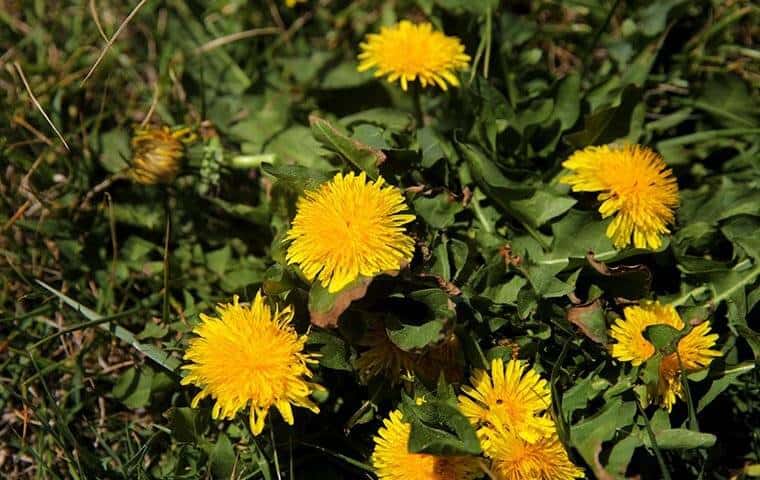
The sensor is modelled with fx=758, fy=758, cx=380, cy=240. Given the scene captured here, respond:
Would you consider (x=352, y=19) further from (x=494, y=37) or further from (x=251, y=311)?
(x=251, y=311)

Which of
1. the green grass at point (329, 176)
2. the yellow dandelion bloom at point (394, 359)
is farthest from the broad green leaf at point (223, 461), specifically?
the yellow dandelion bloom at point (394, 359)

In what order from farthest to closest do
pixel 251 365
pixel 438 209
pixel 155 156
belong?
pixel 155 156
pixel 438 209
pixel 251 365

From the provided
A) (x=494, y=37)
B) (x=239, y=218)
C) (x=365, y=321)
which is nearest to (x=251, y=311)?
(x=365, y=321)

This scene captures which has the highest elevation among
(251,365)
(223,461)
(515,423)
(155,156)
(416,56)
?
(416,56)

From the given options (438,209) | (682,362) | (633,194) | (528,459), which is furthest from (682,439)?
(438,209)

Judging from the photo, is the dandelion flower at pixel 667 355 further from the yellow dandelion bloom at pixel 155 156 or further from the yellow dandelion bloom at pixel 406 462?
the yellow dandelion bloom at pixel 155 156

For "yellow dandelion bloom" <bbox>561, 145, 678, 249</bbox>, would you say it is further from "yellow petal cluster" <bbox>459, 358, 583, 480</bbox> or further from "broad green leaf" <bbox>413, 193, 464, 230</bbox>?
"yellow petal cluster" <bbox>459, 358, 583, 480</bbox>

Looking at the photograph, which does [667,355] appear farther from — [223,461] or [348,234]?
[223,461]
